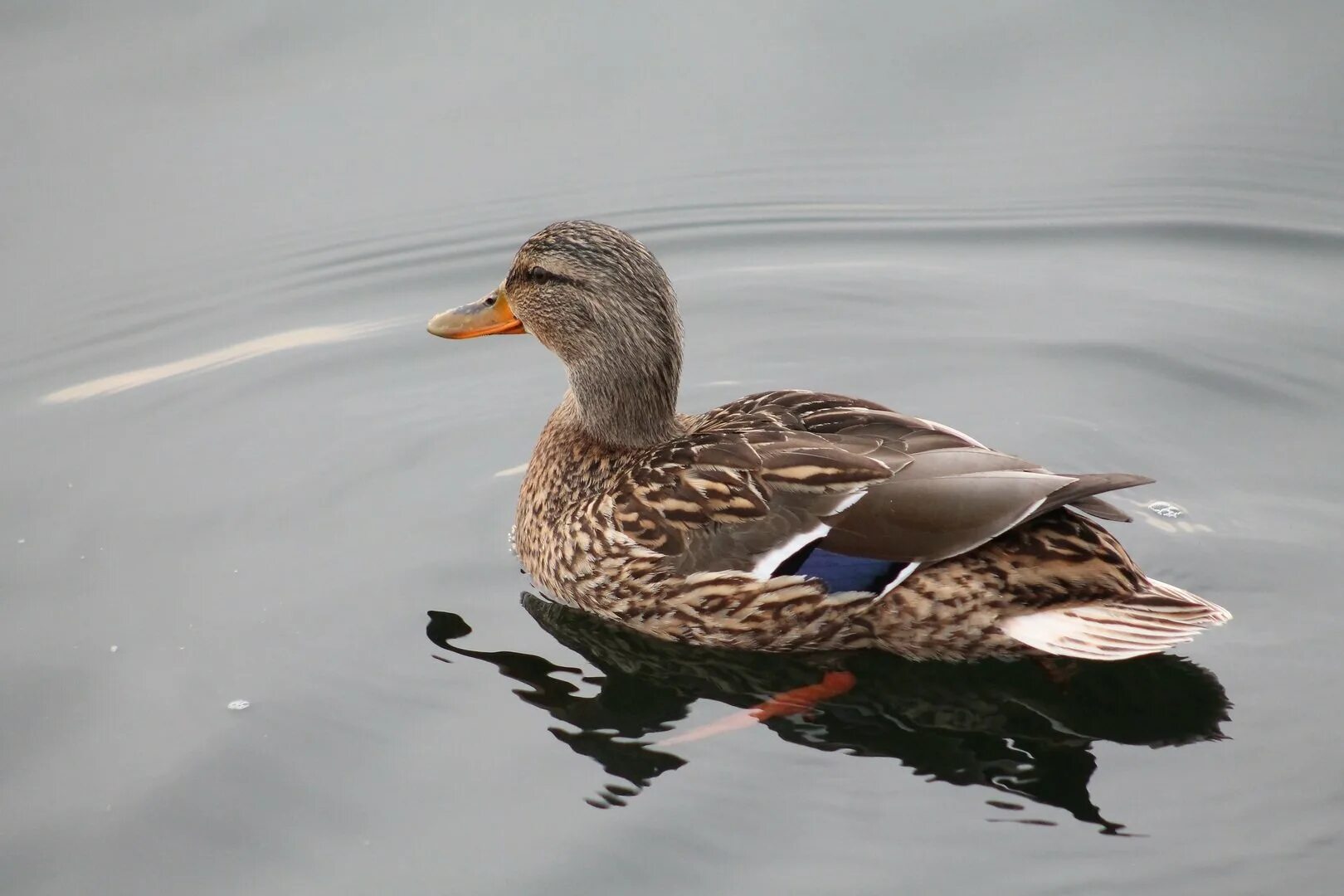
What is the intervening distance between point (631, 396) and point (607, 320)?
351 mm

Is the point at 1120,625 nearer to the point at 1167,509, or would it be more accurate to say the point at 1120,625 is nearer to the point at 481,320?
the point at 1167,509

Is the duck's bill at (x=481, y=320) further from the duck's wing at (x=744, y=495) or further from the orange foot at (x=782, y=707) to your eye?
the orange foot at (x=782, y=707)

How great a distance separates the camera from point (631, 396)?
736cm

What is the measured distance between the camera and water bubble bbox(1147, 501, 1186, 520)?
7.41 m

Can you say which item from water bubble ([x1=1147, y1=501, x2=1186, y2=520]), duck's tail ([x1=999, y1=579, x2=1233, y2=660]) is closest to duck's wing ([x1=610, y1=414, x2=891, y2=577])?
duck's tail ([x1=999, y1=579, x2=1233, y2=660])

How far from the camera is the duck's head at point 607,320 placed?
287 inches

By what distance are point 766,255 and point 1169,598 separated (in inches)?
171

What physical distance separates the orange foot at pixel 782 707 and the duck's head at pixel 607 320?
148cm

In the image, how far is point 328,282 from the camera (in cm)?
972

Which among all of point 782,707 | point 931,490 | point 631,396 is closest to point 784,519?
point 931,490

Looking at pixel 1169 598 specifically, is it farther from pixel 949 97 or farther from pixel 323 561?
pixel 949 97

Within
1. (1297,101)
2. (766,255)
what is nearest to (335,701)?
(766,255)

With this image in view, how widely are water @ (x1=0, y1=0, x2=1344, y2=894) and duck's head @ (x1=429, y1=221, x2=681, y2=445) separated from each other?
0.86 metres

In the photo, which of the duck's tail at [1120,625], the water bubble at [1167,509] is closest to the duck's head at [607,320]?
the duck's tail at [1120,625]
